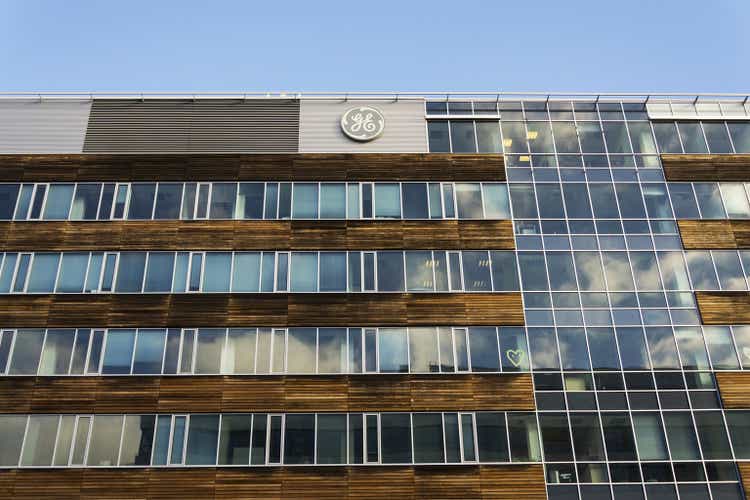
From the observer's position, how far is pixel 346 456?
2580 centimetres

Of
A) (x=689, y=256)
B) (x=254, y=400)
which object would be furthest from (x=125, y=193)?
(x=689, y=256)

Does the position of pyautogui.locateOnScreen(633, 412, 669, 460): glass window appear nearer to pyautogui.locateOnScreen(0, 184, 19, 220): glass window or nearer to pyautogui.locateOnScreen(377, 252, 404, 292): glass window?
pyautogui.locateOnScreen(377, 252, 404, 292): glass window

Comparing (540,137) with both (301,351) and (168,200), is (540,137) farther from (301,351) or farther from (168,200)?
(168,200)

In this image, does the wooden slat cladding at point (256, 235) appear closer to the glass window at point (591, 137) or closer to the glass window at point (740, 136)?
the glass window at point (591, 137)

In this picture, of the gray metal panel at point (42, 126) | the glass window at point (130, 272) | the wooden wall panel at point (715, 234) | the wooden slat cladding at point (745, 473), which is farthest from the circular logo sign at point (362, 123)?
the wooden slat cladding at point (745, 473)

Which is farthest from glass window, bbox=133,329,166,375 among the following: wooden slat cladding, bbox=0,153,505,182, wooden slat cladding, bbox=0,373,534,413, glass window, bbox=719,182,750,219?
glass window, bbox=719,182,750,219

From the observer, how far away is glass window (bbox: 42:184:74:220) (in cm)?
3022

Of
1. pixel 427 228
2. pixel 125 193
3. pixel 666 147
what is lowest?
pixel 427 228

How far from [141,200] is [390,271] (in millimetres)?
13818

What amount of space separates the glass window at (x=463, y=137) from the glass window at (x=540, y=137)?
3.18 metres

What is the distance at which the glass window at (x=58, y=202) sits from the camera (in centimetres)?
3022

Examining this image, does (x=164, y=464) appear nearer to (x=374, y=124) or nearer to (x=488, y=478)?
(x=488, y=478)

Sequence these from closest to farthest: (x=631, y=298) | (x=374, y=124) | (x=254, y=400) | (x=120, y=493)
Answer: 1. (x=120, y=493)
2. (x=254, y=400)
3. (x=631, y=298)
4. (x=374, y=124)

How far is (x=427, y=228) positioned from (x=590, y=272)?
28.4 ft
